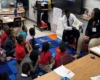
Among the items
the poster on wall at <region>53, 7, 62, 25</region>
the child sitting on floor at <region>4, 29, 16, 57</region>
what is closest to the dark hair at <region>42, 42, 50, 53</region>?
the child sitting on floor at <region>4, 29, 16, 57</region>

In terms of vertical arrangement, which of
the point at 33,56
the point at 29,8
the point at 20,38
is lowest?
the point at 33,56

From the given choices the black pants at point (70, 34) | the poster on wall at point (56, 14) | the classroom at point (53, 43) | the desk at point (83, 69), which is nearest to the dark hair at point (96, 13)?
the classroom at point (53, 43)

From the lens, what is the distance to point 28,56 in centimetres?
245

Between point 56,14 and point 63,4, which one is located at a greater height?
point 63,4

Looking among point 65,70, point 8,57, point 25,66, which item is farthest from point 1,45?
point 65,70

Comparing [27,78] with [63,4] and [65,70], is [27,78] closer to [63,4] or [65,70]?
[65,70]

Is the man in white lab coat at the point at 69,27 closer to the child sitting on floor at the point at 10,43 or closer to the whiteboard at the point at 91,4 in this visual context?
the whiteboard at the point at 91,4

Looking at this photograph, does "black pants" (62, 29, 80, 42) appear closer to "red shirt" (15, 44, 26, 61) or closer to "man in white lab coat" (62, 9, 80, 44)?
"man in white lab coat" (62, 9, 80, 44)

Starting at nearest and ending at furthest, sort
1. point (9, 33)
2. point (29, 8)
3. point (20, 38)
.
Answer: point (20, 38)
point (9, 33)
point (29, 8)

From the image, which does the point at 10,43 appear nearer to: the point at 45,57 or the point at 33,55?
the point at 45,57


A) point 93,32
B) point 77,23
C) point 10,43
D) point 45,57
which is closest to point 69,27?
point 77,23

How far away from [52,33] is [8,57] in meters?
2.36

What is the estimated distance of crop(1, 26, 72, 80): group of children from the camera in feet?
6.60

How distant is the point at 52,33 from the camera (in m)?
5.43
